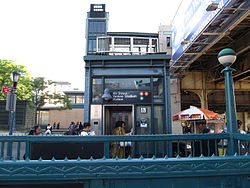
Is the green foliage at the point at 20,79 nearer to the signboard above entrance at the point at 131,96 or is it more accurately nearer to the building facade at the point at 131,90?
the building facade at the point at 131,90

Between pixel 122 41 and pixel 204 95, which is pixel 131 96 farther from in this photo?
pixel 204 95

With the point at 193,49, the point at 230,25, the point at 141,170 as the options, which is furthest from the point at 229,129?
the point at 193,49

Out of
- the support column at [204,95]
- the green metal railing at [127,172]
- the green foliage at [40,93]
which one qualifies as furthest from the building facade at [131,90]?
the green foliage at [40,93]

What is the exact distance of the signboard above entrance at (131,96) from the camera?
777cm

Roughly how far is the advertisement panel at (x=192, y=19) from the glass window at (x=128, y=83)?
159 inches

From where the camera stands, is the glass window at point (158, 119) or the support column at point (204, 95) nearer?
the glass window at point (158, 119)

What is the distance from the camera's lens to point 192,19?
10.1 metres

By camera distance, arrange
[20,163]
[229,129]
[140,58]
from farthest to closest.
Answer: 1. [140,58]
2. [229,129]
3. [20,163]

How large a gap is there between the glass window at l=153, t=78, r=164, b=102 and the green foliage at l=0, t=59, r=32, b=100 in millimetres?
20931

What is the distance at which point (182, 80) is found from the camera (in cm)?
1712

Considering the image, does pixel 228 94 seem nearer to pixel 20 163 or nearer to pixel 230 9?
pixel 20 163

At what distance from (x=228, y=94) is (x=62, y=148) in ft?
9.01

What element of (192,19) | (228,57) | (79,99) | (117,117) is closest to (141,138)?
(228,57)

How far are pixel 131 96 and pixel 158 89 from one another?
1.23 meters
